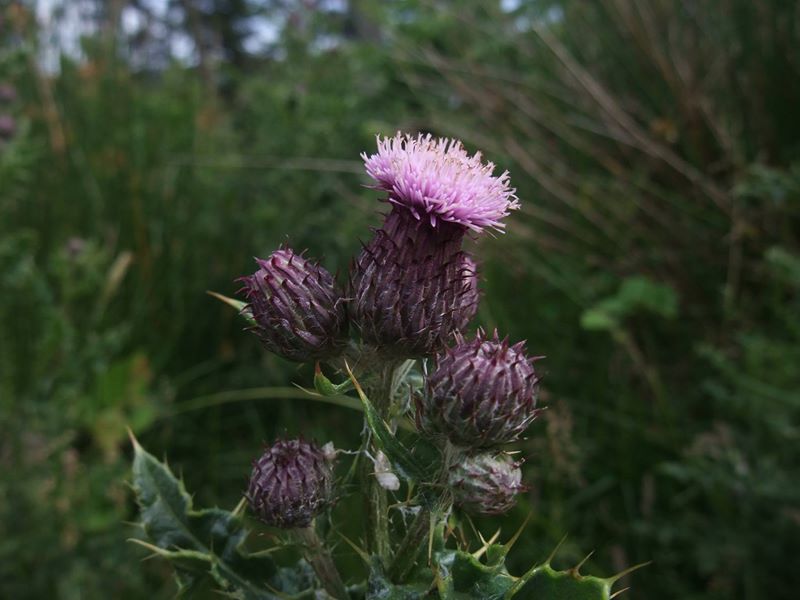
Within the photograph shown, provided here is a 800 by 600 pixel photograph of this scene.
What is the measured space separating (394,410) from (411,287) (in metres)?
0.19

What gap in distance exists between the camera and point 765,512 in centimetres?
244

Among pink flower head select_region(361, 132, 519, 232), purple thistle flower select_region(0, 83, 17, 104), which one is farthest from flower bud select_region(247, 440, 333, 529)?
purple thistle flower select_region(0, 83, 17, 104)

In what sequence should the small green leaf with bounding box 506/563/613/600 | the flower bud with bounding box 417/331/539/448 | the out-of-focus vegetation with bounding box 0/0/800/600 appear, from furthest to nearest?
1. the out-of-focus vegetation with bounding box 0/0/800/600
2. the flower bud with bounding box 417/331/539/448
3. the small green leaf with bounding box 506/563/613/600

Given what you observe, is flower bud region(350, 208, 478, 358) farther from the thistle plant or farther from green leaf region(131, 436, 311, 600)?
green leaf region(131, 436, 311, 600)

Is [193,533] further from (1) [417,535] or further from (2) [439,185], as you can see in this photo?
(2) [439,185]

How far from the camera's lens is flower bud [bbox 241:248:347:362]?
3.77 ft

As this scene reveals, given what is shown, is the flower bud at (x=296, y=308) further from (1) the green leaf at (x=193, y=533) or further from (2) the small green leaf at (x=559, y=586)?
(2) the small green leaf at (x=559, y=586)

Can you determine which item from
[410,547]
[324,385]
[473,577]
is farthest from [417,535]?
[324,385]

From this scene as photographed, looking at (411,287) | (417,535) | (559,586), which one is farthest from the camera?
(411,287)

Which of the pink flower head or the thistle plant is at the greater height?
the pink flower head

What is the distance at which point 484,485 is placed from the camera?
1.09 m

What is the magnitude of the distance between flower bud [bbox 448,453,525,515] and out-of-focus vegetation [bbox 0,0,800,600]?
135 centimetres

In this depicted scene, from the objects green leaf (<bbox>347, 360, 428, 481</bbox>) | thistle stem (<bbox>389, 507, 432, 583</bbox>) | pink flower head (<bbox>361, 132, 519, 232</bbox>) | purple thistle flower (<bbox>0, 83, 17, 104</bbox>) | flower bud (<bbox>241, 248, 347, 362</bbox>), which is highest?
purple thistle flower (<bbox>0, 83, 17, 104</bbox>)

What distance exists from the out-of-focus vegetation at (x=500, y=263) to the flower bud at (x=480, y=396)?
1378mm
